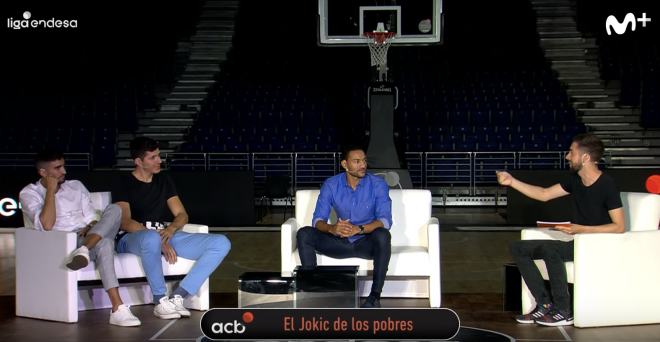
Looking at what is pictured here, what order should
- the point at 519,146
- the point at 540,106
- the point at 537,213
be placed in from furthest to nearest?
1. the point at 540,106
2. the point at 519,146
3. the point at 537,213

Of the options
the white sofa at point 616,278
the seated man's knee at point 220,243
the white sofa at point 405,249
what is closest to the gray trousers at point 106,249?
the seated man's knee at point 220,243

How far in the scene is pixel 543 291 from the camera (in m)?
4.30

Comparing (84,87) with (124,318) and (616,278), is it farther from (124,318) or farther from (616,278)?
(616,278)

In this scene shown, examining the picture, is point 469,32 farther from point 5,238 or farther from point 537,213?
point 5,238

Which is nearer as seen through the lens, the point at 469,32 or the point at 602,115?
the point at 602,115

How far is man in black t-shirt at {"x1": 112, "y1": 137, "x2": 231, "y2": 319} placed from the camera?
4.41 meters

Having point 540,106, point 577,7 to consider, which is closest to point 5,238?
point 540,106

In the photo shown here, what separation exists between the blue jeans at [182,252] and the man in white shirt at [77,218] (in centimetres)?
16

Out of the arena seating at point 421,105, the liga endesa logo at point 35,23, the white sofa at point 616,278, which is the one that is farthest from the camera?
the liga endesa logo at point 35,23

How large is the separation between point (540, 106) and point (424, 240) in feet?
32.2

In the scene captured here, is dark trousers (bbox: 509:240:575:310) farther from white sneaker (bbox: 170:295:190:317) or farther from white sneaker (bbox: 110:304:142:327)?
white sneaker (bbox: 110:304:142:327)

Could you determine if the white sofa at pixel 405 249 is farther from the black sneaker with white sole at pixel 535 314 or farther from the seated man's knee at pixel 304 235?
the black sneaker with white sole at pixel 535 314

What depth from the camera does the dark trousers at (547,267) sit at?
4.23m

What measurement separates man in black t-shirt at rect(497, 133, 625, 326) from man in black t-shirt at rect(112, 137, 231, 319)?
1942 mm
